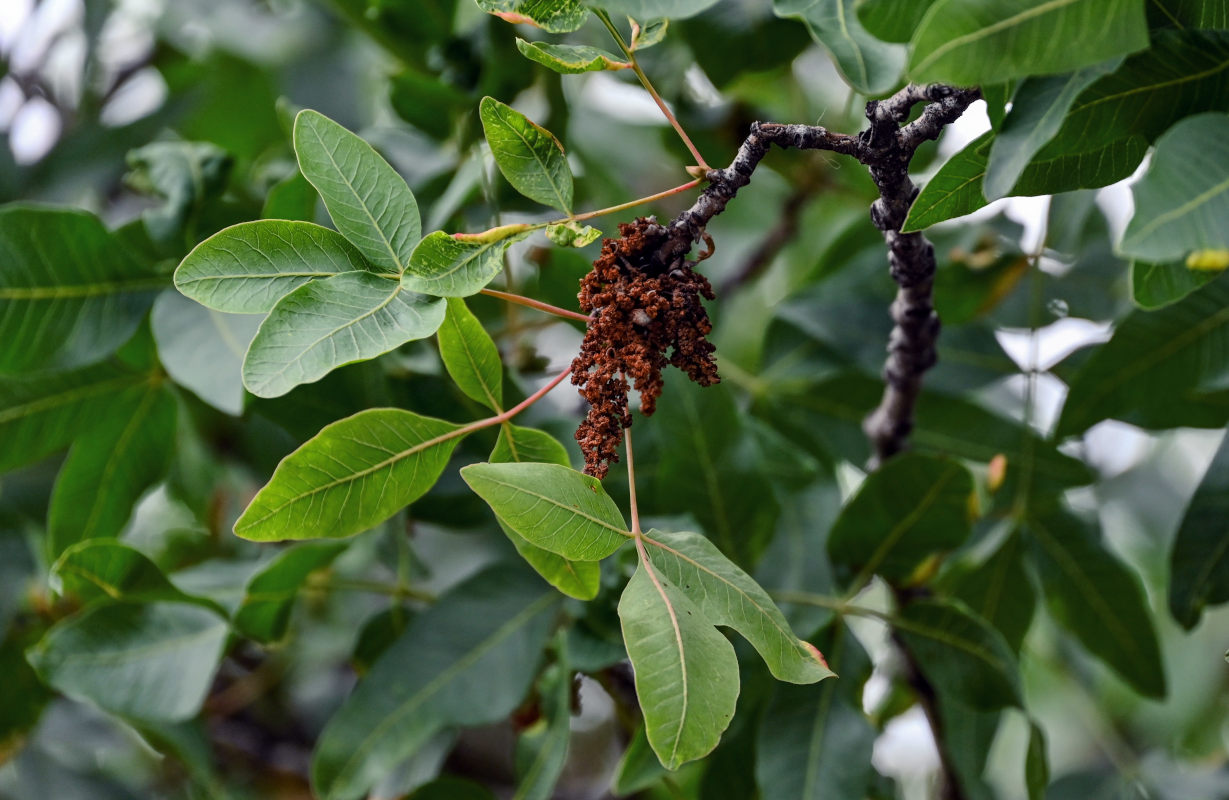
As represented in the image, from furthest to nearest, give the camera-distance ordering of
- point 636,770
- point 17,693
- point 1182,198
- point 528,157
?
point 17,693 < point 636,770 < point 528,157 < point 1182,198

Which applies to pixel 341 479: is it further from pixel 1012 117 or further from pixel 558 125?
pixel 558 125

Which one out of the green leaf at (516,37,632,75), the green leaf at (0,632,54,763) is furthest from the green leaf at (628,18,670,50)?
the green leaf at (0,632,54,763)

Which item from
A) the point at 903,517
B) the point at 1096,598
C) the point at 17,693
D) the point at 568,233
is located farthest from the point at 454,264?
the point at 17,693

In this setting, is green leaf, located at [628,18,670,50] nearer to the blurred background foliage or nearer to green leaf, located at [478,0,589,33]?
green leaf, located at [478,0,589,33]

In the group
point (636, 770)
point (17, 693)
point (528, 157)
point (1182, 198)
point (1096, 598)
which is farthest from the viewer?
point (17, 693)

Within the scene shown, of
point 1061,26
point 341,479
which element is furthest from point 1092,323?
point 341,479

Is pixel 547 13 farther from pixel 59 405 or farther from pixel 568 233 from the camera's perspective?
pixel 59 405
